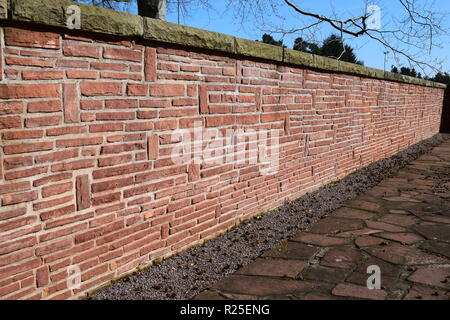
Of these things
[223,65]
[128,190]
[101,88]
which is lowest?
[128,190]

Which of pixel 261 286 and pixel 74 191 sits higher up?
pixel 74 191

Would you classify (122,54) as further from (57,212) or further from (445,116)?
(445,116)

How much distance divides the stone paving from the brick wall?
0.73m

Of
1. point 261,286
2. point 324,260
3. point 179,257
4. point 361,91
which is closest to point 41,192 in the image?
point 179,257

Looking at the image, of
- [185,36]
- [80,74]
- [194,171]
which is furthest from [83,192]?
[185,36]

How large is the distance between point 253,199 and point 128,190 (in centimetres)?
180

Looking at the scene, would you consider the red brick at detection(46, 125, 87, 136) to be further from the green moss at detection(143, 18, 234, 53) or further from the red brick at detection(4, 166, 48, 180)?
the green moss at detection(143, 18, 234, 53)

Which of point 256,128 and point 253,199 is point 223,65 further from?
point 253,199

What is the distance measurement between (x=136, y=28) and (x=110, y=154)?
90 cm

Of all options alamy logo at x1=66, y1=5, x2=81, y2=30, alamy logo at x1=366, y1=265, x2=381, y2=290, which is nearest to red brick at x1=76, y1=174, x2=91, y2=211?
alamy logo at x1=66, y1=5, x2=81, y2=30

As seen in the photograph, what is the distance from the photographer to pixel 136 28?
8.61 ft

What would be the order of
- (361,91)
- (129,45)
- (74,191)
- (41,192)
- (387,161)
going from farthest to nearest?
(387,161)
(361,91)
(129,45)
(74,191)
(41,192)

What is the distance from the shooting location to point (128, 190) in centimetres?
277

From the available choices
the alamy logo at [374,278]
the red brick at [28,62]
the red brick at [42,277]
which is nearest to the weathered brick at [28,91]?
the red brick at [28,62]
